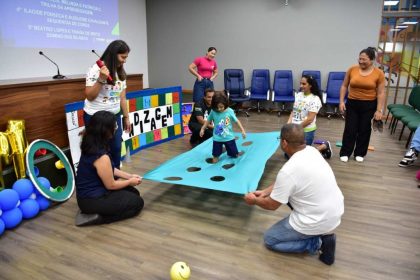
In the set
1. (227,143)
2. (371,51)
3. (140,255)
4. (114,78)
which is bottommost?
(140,255)

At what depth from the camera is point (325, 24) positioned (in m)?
6.58

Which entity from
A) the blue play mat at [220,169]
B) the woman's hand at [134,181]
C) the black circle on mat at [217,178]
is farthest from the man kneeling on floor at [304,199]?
the woman's hand at [134,181]

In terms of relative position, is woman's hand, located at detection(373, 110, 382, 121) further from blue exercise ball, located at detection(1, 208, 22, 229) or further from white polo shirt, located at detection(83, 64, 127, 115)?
blue exercise ball, located at detection(1, 208, 22, 229)

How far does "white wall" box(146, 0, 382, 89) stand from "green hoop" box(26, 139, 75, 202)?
17.2ft

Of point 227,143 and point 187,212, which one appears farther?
point 227,143

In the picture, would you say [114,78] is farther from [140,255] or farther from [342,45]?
[342,45]

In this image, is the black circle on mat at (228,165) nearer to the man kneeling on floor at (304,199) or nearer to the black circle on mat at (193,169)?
the black circle on mat at (193,169)

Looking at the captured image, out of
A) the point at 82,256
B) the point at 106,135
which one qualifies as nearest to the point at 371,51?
the point at 106,135

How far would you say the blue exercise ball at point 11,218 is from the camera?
7.29 ft

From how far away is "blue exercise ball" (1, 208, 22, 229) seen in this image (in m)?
2.22

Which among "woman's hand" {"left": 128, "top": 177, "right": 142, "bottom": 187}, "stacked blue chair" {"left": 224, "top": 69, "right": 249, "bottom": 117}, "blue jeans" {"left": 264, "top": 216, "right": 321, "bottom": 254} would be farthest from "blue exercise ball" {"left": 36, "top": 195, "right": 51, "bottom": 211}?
"stacked blue chair" {"left": 224, "top": 69, "right": 249, "bottom": 117}

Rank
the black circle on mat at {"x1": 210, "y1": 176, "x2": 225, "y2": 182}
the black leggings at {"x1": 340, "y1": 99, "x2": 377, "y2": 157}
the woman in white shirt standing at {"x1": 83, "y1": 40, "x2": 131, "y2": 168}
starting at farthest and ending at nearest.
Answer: the black leggings at {"x1": 340, "y1": 99, "x2": 377, "y2": 157} < the black circle on mat at {"x1": 210, "y1": 176, "x2": 225, "y2": 182} < the woman in white shirt standing at {"x1": 83, "y1": 40, "x2": 131, "y2": 168}

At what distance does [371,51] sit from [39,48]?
Answer: 181 inches

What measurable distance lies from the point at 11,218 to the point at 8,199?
5.5 inches
